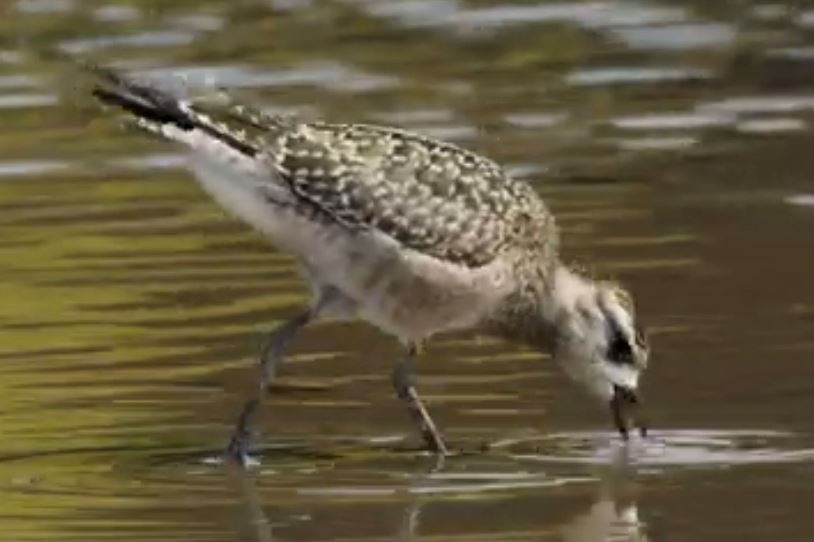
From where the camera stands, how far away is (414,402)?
1234 centimetres

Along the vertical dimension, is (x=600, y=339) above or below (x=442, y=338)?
above

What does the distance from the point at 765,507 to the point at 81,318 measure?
4286 millimetres

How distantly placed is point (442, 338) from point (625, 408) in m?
1.60

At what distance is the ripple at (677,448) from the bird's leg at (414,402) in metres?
0.23

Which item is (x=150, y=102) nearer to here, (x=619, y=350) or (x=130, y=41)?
(x=619, y=350)

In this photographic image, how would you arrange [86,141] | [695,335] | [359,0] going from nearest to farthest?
[695,335], [86,141], [359,0]

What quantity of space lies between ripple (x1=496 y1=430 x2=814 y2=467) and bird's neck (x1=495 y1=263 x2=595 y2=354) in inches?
Result: 28.4

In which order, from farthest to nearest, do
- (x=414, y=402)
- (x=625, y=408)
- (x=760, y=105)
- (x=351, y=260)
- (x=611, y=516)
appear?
(x=760, y=105)
(x=625, y=408)
(x=414, y=402)
(x=351, y=260)
(x=611, y=516)

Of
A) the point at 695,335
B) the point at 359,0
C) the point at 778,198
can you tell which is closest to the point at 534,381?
the point at 695,335

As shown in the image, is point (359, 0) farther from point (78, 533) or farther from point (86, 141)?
point (78, 533)

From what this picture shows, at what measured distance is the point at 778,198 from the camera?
53.5 ft

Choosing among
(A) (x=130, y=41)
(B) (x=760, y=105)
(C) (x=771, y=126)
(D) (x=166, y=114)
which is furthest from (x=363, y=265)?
(A) (x=130, y=41)

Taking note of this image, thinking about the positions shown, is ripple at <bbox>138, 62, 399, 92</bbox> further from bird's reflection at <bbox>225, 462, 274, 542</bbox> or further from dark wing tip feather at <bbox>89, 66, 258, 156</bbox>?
bird's reflection at <bbox>225, 462, 274, 542</bbox>

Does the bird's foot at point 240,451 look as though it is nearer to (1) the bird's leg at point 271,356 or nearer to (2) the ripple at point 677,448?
(1) the bird's leg at point 271,356
